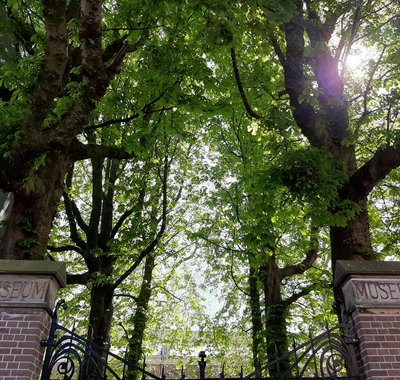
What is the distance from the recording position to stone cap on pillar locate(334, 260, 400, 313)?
4.32 m

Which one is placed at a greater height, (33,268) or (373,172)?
(373,172)

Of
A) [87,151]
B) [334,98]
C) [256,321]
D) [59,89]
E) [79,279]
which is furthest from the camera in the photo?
[256,321]

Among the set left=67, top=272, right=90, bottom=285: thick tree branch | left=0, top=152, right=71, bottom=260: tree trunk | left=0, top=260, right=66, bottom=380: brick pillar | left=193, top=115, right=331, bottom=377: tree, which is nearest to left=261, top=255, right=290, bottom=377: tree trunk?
left=193, top=115, right=331, bottom=377: tree

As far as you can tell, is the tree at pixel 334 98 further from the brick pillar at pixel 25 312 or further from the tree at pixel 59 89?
the brick pillar at pixel 25 312

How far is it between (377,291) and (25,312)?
3.68 m

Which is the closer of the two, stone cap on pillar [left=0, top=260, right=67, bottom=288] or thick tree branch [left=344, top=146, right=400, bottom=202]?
stone cap on pillar [left=0, top=260, right=67, bottom=288]

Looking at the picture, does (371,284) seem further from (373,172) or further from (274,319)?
(274,319)

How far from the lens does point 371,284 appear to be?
443 cm

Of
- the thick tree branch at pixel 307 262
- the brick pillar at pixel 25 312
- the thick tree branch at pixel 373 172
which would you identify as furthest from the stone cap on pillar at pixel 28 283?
the thick tree branch at pixel 307 262

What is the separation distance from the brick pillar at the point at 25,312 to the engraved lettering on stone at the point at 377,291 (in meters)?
3.18

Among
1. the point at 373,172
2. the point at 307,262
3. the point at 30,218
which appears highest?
the point at 307,262

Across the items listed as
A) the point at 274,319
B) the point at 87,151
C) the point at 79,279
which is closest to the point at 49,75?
the point at 87,151

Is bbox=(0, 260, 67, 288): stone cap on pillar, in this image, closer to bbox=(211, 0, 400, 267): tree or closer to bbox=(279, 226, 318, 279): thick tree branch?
bbox=(211, 0, 400, 267): tree

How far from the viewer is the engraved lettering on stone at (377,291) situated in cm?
436
